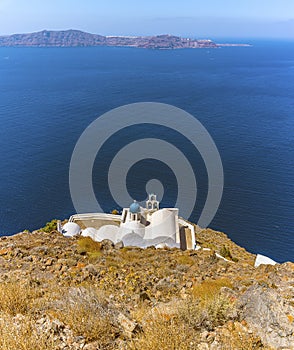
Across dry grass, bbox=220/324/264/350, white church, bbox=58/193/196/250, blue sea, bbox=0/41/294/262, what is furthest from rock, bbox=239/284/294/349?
blue sea, bbox=0/41/294/262

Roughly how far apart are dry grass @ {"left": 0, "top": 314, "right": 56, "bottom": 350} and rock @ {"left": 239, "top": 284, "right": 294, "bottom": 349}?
4.05 meters

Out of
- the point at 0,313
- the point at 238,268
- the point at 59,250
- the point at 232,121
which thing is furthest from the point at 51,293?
the point at 232,121

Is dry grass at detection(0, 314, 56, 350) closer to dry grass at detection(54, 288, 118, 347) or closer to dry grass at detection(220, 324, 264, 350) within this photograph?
dry grass at detection(54, 288, 118, 347)

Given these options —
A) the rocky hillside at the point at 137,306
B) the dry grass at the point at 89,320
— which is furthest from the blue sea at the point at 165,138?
the dry grass at the point at 89,320

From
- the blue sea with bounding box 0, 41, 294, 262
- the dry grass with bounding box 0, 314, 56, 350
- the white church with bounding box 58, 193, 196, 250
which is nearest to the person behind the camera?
the dry grass with bounding box 0, 314, 56, 350

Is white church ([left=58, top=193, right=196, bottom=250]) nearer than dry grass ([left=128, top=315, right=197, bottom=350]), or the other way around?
dry grass ([left=128, top=315, right=197, bottom=350])

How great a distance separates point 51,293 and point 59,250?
544 centimetres

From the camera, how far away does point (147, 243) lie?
68.0 ft

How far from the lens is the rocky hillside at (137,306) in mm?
5605

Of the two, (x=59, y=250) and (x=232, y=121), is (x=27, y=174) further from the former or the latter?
(x=232, y=121)

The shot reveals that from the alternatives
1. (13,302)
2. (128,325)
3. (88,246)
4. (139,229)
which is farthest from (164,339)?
(139,229)

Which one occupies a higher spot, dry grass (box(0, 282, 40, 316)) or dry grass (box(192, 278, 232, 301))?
dry grass (box(0, 282, 40, 316))

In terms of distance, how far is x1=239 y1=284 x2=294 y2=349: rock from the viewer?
6180mm

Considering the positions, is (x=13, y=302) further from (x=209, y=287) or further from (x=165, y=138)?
(x=165, y=138)
